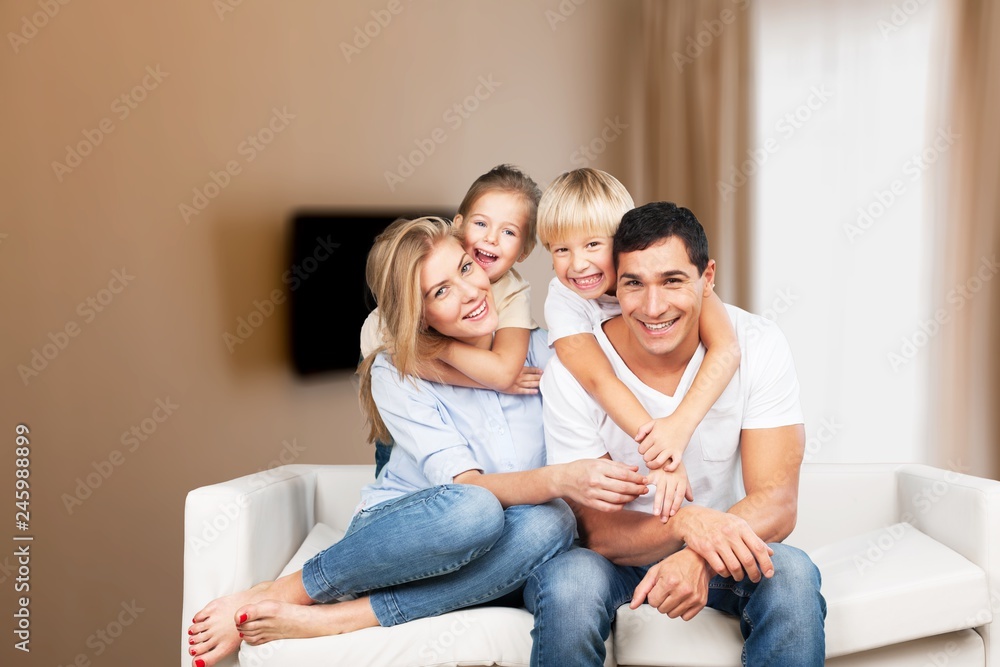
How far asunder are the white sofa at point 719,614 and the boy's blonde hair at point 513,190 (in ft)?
2.41

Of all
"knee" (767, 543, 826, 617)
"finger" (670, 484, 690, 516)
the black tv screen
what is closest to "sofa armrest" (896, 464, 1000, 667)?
"knee" (767, 543, 826, 617)

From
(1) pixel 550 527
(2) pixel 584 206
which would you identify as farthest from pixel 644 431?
(2) pixel 584 206

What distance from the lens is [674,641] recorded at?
1533 millimetres

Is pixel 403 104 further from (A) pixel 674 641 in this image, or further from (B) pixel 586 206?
(A) pixel 674 641

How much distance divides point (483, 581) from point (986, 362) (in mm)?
1950

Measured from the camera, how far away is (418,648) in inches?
60.2

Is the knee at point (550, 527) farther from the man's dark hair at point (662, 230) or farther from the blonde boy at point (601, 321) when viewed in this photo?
the man's dark hair at point (662, 230)

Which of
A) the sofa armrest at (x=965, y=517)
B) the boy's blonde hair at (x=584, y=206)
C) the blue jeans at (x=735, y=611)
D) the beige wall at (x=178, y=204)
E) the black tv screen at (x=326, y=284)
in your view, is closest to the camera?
the blue jeans at (x=735, y=611)

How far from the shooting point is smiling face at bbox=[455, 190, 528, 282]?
1.91 meters

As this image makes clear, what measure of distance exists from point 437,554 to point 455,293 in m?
0.51

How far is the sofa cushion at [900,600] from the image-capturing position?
155cm

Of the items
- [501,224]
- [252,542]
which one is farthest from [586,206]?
[252,542]

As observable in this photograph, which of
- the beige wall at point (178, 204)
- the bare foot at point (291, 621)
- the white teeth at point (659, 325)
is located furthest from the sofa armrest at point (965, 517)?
the beige wall at point (178, 204)

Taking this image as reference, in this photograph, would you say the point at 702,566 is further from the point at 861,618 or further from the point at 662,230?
the point at 662,230
